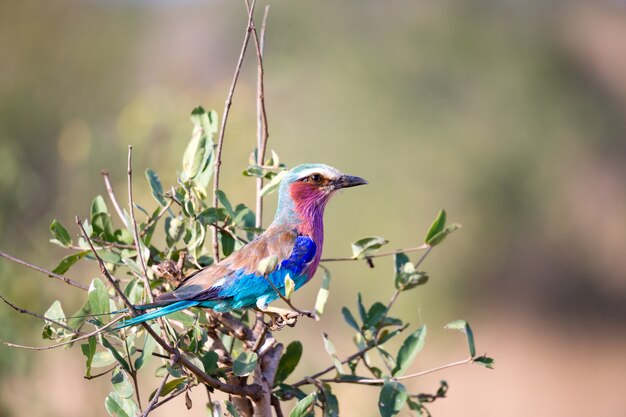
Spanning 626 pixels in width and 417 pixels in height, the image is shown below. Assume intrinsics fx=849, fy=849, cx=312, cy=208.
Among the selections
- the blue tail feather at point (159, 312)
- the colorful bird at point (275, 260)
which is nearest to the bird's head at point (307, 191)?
the colorful bird at point (275, 260)

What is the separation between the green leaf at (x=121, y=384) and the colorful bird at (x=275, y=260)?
12 centimetres

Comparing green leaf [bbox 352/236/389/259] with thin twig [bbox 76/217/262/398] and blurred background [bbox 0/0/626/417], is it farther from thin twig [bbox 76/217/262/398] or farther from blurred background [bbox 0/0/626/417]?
blurred background [bbox 0/0/626/417]

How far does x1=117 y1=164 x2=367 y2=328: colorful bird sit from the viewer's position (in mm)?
2221

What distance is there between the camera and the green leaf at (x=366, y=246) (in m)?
2.36

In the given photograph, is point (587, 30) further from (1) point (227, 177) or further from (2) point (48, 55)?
(1) point (227, 177)

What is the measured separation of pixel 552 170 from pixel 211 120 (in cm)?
868

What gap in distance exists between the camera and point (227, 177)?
195 inches

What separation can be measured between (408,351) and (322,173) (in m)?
0.79

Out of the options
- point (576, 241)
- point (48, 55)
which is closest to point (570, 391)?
point (576, 241)

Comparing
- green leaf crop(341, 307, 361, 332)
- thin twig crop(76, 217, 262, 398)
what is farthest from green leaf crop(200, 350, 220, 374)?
green leaf crop(341, 307, 361, 332)

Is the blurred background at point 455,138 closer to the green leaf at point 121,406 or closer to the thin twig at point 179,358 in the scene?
the thin twig at point 179,358

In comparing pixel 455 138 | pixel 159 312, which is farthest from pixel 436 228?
pixel 455 138

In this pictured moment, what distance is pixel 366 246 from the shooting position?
2385mm

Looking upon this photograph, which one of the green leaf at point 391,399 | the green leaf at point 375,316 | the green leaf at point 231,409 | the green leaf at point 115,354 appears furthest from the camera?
the green leaf at point 375,316
